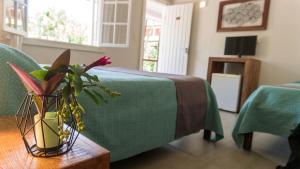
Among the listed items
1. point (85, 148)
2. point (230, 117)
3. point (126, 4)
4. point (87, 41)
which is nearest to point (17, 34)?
point (87, 41)

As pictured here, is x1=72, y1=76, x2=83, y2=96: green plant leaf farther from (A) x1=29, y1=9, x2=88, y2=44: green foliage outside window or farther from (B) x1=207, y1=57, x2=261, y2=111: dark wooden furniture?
(B) x1=207, y1=57, x2=261, y2=111: dark wooden furniture

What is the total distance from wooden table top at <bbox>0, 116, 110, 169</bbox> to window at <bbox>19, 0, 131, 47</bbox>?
131 inches

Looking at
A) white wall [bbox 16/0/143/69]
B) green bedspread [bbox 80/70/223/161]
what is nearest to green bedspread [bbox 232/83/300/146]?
green bedspread [bbox 80/70/223/161]

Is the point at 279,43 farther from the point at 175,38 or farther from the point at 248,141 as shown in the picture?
the point at 248,141

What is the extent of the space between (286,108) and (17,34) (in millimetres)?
2909

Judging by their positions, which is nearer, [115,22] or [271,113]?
[271,113]

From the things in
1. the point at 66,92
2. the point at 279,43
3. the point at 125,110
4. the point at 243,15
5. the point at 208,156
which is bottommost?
the point at 208,156

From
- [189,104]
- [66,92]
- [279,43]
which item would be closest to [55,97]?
[66,92]

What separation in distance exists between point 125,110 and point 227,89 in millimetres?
2799

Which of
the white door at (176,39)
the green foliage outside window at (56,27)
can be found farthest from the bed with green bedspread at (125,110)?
the white door at (176,39)

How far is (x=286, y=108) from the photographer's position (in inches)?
61.9

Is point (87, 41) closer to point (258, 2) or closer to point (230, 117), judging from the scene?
point (230, 117)

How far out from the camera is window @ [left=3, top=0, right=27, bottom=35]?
7.47 feet

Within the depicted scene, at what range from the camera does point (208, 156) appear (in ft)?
5.50
